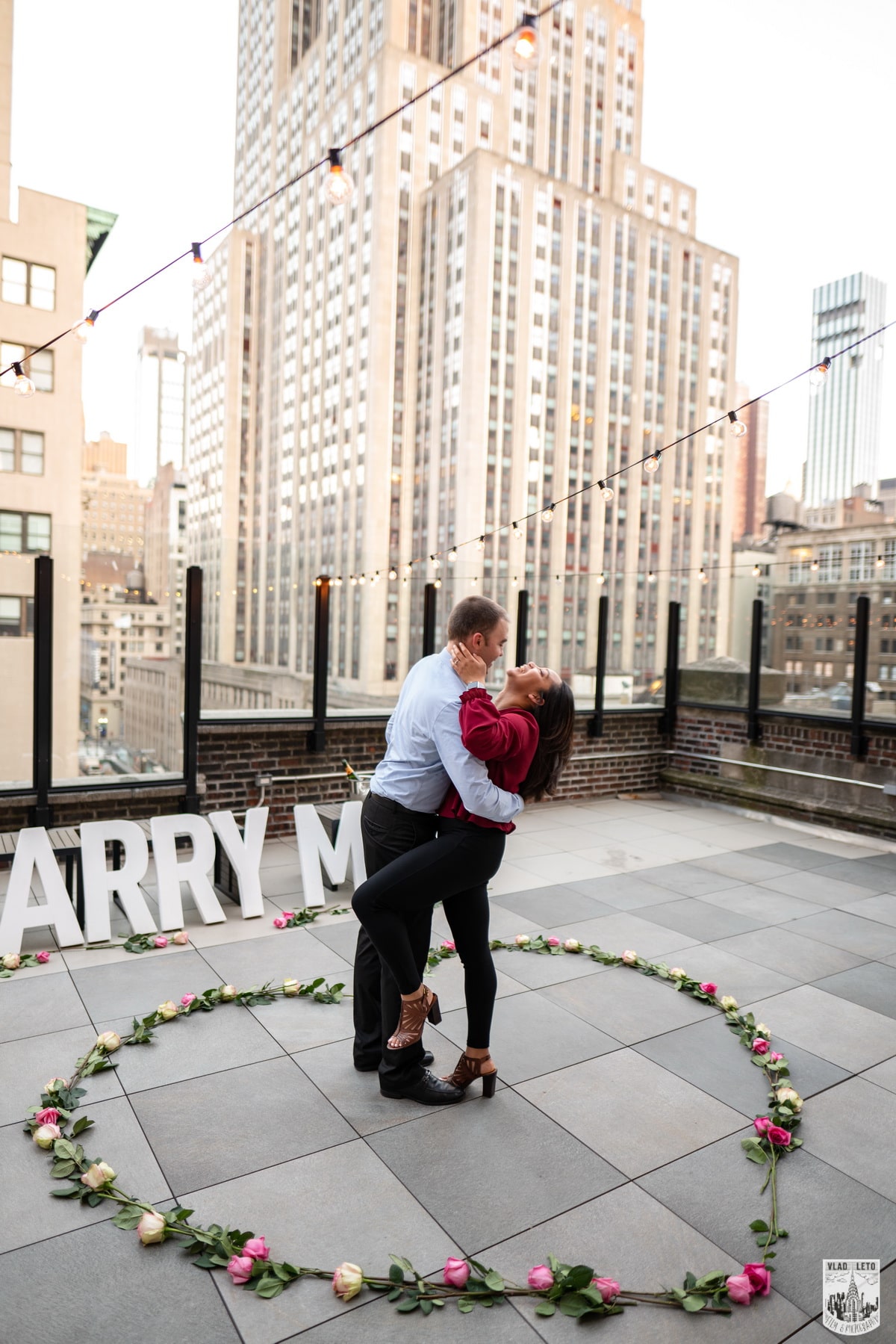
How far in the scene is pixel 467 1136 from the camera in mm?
3000

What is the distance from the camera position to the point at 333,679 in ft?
25.4

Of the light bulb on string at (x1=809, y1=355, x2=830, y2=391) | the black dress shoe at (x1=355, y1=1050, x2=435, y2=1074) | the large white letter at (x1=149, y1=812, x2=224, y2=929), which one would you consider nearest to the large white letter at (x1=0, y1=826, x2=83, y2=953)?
the large white letter at (x1=149, y1=812, x2=224, y2=929)

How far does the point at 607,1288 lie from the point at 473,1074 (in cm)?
108

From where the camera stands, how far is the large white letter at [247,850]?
5.30 meters

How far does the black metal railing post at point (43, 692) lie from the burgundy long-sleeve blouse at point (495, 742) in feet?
14.2

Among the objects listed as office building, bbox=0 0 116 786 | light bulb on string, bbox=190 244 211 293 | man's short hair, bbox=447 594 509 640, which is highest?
office building, bbox=0 0 116 786

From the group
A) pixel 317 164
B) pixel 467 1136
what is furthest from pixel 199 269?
pixel 467 1136

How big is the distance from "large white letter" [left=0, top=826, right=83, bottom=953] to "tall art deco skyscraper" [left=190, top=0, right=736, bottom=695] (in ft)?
205

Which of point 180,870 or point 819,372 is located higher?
point 819,372

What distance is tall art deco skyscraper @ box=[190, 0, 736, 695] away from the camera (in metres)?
76.3

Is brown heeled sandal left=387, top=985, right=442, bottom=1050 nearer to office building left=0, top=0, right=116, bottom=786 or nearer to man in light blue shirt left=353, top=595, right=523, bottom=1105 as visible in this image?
man in light blue shirt left=353, top=595, right=523, bottom=1105

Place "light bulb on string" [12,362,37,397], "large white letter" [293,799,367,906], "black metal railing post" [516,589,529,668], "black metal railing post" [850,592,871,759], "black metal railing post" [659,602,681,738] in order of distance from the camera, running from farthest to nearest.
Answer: "black metal railing post" [659,602,681,738] < "black metal railing post" [516,589,529,668] < "black metal railing post" [850,592,871,759] < "light bulb on string" [12,362,37,397] < "large white letter" [293,799,367,906]

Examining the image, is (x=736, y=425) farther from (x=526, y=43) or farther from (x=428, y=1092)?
(x=428, y=1092)

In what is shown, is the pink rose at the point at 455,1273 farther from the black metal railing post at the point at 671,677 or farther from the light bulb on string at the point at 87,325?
the black metal railing post at the point at 671,677
